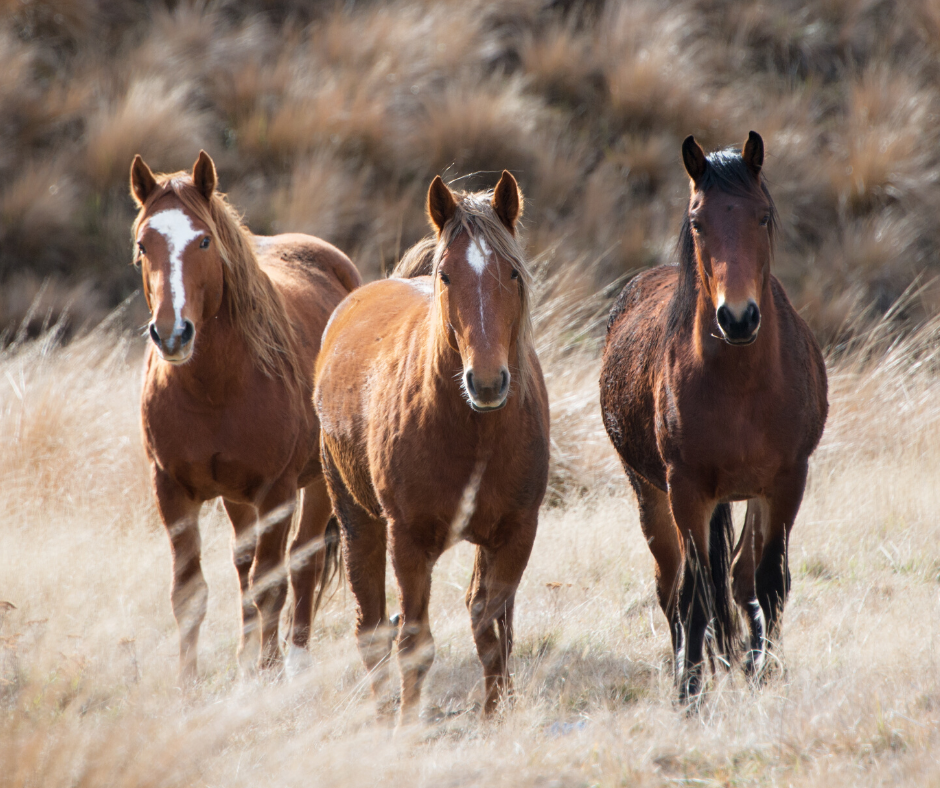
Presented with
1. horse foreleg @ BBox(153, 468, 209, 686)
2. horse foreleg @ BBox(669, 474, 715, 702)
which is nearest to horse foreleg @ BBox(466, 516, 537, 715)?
horse foreleg @ BBox(669, 474, 715, 702)

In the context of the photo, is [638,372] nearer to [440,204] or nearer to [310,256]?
[440,204]

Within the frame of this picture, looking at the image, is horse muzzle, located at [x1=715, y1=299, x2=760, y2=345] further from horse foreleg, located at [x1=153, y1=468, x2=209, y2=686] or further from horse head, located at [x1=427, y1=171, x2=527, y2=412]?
horse foreleg, located at [x1=153, y1=468, x2=209, y2=686]

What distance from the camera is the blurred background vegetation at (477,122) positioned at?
10.3 m

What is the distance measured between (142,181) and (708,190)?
2283 mm

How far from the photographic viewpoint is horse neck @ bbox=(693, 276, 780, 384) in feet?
11.8

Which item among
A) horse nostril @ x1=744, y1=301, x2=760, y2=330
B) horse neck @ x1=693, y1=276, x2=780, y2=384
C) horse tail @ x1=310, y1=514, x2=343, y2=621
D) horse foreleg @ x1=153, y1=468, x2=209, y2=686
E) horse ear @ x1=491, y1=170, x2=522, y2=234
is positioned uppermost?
horse ear @ x1=491, y1=170, x2=522, y2=234

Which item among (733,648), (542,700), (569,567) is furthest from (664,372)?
(569,567)

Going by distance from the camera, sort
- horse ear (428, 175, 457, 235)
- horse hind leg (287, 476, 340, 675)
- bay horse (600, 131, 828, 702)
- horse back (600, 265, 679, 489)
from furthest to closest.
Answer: horse hind leg (287, 476, 340, 675) → horse back (600, 265, 679, 489) → bay horse (600, 131, 828, 702) → horse ear (428, 175, 457, 235)

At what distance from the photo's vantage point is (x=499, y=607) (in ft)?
11.3

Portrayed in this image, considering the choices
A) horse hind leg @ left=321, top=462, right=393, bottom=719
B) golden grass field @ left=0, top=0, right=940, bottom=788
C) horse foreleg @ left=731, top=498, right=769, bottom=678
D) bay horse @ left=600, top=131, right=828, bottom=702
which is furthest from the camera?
horse hind leg @ left=321, top=462, right=393, bottom=719

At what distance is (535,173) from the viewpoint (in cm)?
1120

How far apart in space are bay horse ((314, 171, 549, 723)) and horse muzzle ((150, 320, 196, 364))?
0.67m

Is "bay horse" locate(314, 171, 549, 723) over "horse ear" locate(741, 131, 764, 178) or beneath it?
beneath

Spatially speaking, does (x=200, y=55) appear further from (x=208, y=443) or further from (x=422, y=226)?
(x=208, y=443)
